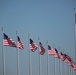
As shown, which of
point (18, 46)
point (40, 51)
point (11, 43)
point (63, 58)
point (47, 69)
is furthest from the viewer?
point (63, 58)

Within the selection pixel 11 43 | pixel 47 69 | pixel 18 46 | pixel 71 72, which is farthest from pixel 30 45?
pixel 71 72

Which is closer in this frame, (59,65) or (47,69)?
(47,69)

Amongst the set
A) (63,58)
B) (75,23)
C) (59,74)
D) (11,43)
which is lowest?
(59,74)

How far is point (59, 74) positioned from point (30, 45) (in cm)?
630

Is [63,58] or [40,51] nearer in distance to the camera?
[40,51]

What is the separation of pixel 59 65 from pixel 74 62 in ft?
4.45

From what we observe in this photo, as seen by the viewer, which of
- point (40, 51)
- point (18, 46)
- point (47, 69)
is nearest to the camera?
point (18, 46)

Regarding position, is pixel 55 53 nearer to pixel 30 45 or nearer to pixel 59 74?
pixel 30 45

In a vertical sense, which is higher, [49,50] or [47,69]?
[49,50]

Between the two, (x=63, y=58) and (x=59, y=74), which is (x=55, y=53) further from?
(x=59, y=74)

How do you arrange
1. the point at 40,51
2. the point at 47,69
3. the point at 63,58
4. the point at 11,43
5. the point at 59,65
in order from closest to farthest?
the point at 11,43
the point at 40,51
the point at 47,69
the point at 63,58
the point at 59,65

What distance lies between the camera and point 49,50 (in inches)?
654

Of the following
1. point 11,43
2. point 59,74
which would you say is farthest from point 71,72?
point 11,43

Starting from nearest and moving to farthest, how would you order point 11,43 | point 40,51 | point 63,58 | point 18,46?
point 11,43 < point 18,46 < point 40,51 < point 63,58
